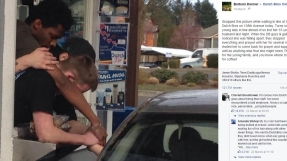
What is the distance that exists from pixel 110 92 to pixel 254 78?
12.0ft

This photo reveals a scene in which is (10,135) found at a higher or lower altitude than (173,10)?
lower

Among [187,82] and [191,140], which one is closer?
[191,140]

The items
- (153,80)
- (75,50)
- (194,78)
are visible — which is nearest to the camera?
(194,78)

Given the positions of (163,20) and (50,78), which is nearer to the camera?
(50,78)

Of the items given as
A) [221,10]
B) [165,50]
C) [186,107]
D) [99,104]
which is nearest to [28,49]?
[165,50]

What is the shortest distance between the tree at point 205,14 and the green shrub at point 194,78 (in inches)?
12.7

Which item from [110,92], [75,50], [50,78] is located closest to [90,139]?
[50,78]

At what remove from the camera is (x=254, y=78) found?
6.93ft

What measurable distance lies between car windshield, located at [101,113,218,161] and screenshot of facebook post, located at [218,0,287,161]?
2.65 feet

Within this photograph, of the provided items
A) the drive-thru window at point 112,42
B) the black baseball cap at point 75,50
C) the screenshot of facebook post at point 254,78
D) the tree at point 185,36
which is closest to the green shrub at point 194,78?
the tree at point 185,36

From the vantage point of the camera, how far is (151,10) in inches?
162

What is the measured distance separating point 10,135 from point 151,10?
160cm

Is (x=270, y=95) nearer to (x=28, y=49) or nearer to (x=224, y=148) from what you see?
(x=224, y=148)

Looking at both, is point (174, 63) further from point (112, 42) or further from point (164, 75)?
point (112, 42)
